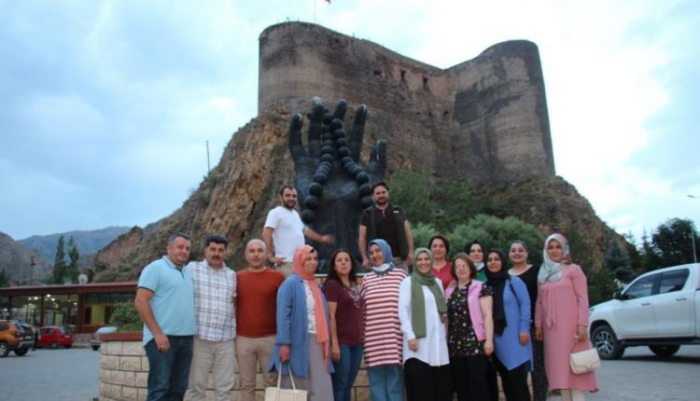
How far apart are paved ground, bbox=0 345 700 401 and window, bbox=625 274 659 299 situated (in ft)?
4.60

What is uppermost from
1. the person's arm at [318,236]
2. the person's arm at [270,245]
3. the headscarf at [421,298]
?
the person's arm at [318,236]

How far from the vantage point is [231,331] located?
18.1ft

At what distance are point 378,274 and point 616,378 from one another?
623 cm

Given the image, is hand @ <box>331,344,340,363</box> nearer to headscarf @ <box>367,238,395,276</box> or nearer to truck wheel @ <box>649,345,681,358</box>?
headscarf @ <box>367,238,395,276</box>

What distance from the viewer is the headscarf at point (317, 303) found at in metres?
5.20

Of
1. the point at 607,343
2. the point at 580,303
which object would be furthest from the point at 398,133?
the point at 580,303

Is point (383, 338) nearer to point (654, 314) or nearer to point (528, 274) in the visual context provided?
point (528, 274)

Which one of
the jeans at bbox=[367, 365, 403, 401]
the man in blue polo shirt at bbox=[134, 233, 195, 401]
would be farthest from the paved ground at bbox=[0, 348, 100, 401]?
the jeans at bbox=[367, 365, 403, 401]

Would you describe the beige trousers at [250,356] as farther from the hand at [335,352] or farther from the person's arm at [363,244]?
the person's arm at [363,244]

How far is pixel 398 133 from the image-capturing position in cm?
4934

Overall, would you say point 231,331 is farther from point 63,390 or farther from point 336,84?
point 336,84

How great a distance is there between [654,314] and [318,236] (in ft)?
24.3

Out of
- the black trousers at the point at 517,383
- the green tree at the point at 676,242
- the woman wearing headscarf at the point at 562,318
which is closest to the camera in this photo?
the black trousers at the point at 517,383

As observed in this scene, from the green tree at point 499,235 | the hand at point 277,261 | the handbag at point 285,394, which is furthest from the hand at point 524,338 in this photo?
the green tree at point 499,235
